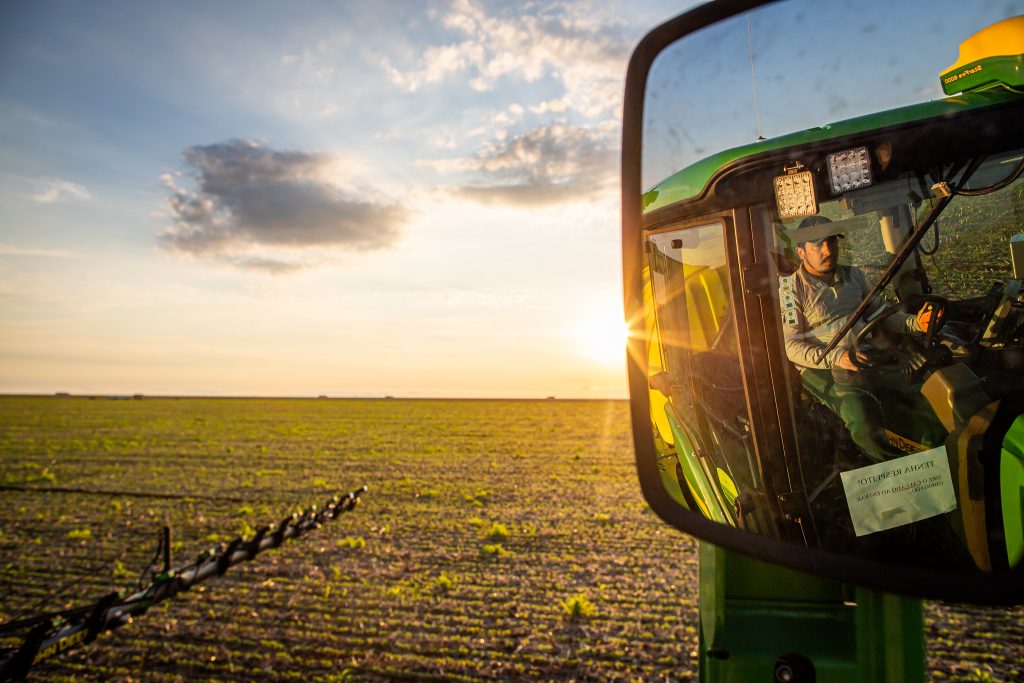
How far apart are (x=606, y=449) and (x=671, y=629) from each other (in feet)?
67.4

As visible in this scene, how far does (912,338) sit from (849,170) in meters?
0.33

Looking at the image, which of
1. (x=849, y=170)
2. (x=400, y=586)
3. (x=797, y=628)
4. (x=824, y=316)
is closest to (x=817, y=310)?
(x=824, y=316)

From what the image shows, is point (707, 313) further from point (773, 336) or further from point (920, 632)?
point (920, 632)

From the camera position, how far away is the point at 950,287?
1072mm

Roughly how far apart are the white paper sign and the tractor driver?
8 cm

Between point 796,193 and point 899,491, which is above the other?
point 796,193

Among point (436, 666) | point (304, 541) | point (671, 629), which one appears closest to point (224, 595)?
point (304, 541)

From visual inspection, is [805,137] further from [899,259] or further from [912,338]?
[912,338]

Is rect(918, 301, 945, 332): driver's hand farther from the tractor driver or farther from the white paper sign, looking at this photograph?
the white paper sign

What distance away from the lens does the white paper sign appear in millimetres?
1028

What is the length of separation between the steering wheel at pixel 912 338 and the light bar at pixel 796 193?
23cm

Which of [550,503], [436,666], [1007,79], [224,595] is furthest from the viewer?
[550,503]

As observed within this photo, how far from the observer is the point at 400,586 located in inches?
310

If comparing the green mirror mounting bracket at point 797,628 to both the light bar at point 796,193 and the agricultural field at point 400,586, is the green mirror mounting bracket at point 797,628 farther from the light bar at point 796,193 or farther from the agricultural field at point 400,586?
the agricultural field at point 400,586
